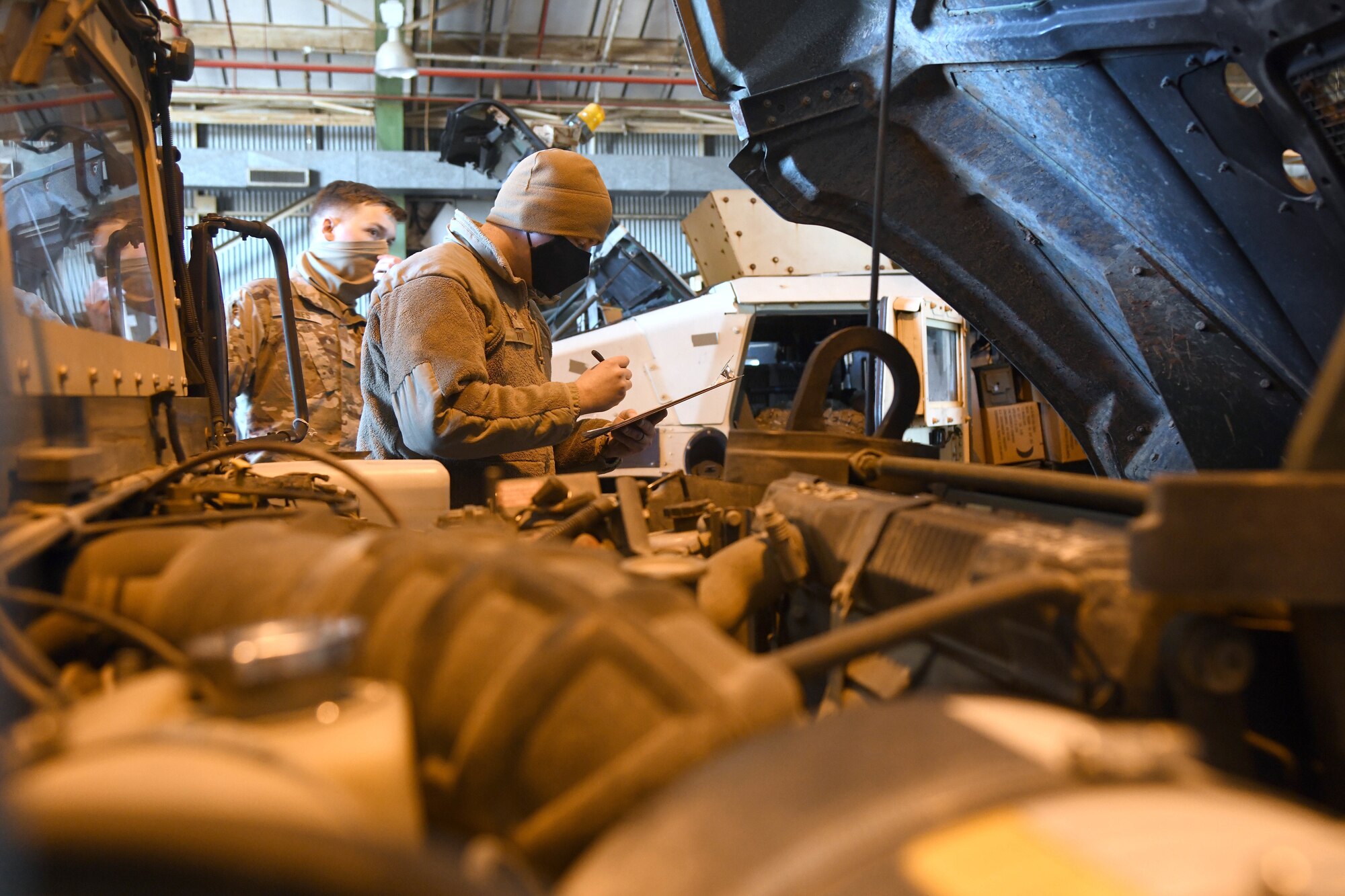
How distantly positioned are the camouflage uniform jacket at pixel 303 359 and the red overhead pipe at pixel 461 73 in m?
5.25

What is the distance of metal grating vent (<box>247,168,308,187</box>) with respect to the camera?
394 inches

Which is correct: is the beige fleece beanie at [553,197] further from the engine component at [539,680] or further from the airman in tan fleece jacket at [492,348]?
the engine component at [539,680]

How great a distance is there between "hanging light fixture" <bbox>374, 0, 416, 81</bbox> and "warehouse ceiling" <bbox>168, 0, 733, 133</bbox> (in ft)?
0.84

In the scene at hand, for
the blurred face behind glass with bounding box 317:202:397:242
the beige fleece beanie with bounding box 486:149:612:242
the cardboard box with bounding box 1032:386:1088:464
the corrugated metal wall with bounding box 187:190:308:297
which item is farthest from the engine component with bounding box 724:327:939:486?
the corrugated metal wall with bounding box 187:190:308:297

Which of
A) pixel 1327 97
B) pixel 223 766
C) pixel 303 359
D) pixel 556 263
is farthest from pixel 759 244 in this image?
pixel 223 766

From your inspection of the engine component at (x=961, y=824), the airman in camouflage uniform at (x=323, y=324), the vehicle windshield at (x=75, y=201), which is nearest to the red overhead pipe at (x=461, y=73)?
the airman in camouflage uniform at (x=323, y=324)

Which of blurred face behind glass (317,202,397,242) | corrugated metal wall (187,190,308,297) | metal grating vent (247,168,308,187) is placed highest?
metal grating vent (247,168,308,187)

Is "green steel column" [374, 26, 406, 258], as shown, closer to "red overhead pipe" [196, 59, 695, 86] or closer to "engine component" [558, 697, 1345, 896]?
"red overhead pipe" [196, 59, 695, 86]

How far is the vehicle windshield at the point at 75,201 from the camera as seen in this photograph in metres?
1.64

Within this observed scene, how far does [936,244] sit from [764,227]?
12.8 ft

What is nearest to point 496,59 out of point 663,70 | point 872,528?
point 663,70

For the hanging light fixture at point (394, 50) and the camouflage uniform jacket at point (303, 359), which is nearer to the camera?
the camouflage uniform jacket at point (303, 359)

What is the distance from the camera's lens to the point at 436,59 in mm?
9820

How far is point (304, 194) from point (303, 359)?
6.52 m
